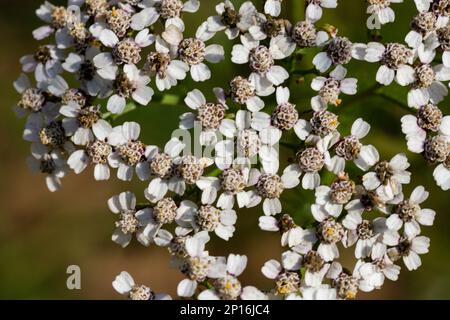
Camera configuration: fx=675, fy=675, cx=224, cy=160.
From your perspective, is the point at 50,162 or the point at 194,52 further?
the point at 50,162

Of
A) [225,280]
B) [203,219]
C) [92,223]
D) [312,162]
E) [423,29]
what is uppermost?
[92,223]

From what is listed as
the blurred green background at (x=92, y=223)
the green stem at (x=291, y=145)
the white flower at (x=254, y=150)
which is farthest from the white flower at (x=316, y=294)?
the blurred green background at (x=92, y=223)

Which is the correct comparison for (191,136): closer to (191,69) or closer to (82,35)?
(191,69)

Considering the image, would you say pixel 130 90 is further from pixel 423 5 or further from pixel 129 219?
pixel 423 5

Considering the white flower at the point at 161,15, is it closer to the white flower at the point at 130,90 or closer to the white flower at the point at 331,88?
the white flower at the point at 130,90

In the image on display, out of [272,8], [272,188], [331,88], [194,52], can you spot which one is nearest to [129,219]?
[272,188]

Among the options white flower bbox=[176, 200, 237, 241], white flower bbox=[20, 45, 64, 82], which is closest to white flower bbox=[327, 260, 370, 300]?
white flower bbox=[176, 200, 237, 241]

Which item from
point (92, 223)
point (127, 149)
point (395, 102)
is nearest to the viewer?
point (127, 149)
